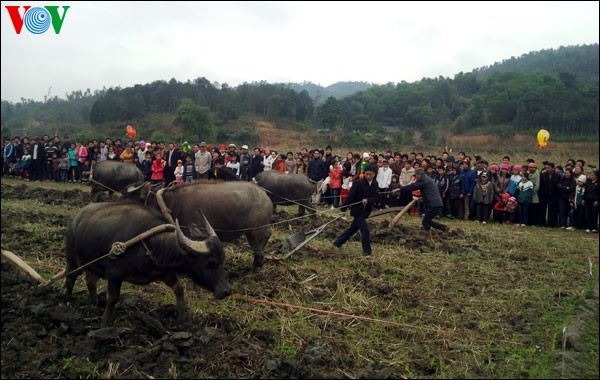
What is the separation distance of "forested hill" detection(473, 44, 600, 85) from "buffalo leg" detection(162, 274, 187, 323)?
5247cm

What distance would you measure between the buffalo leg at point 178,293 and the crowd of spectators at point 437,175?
12.2ft

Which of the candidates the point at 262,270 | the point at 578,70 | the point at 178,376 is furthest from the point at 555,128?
the point at 178,376

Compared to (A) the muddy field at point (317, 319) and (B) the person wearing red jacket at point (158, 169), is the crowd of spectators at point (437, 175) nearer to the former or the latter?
(B) the person wearing red jacket at point (158, 169)

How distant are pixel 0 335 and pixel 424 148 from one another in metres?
45.4

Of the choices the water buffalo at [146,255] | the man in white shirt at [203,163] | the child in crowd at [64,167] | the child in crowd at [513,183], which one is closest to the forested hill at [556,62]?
the child in crowd at [513,183]

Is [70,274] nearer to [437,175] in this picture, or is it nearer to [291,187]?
[291,187]

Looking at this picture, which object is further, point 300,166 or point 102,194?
point 300,166

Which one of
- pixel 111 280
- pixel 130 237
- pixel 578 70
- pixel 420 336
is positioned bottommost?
pixel 420 336

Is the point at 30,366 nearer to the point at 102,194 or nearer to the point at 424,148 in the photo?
the point at 102,194

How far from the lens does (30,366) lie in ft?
13.6

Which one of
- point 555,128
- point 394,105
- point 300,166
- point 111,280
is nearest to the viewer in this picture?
point 111,280

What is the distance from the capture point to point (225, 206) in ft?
23.1

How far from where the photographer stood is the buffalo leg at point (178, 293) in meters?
5.16

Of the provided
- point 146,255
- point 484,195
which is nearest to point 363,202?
point 146,255
